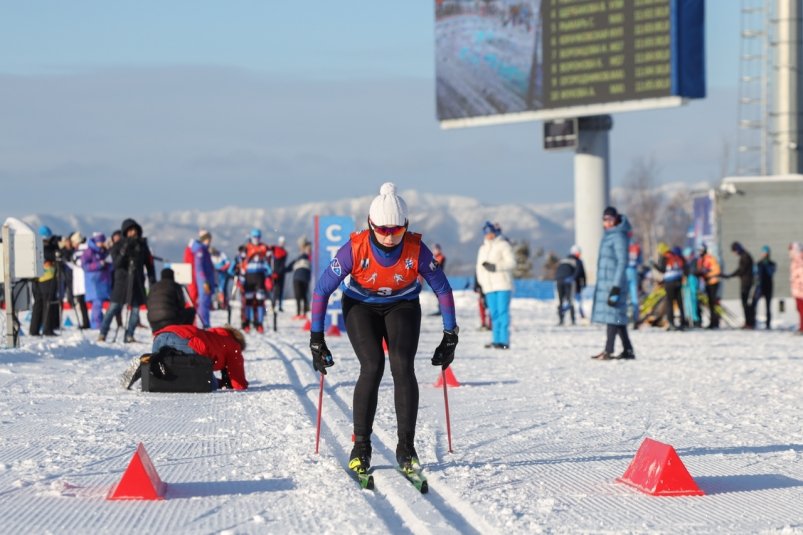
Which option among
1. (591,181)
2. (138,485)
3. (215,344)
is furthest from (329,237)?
(591,181)

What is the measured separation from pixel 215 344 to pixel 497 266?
7116mm

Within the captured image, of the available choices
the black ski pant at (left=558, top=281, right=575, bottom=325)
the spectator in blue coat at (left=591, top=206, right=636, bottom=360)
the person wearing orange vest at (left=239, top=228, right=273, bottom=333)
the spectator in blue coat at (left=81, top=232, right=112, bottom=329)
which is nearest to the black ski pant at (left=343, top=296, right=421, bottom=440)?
the spectator in blue coat at (left=591, top=206, right=636, bottom=360)

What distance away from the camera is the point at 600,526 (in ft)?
18.1

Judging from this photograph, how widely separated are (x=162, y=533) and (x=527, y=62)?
37.5 m

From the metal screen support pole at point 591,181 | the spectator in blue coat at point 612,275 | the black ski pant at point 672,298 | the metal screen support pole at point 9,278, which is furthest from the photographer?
the metal screen support pole at point 591,181

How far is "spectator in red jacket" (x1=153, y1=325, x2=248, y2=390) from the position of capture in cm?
1124

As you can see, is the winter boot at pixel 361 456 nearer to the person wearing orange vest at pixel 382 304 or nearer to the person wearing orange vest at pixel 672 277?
the person wearing orange vest at pixel 382 304

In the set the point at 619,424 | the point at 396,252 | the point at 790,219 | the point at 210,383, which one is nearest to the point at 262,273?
the point at 210,383

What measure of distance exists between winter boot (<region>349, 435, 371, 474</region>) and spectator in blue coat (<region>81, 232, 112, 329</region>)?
51.1ft

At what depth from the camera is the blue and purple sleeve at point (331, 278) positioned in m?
6.90

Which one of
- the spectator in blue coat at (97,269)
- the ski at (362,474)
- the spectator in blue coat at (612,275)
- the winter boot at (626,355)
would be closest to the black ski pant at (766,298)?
the winter boot at (626,355)

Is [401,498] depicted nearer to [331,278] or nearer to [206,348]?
[331,278]

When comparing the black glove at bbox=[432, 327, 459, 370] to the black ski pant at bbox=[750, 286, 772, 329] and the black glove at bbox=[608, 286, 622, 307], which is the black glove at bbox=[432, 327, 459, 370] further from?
the black ski pant at bbox=[750, 286, 772, 329]

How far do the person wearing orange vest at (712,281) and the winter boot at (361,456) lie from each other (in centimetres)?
1989
